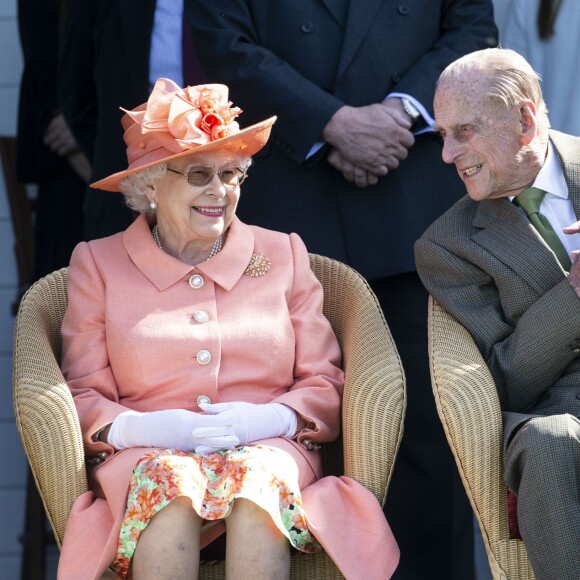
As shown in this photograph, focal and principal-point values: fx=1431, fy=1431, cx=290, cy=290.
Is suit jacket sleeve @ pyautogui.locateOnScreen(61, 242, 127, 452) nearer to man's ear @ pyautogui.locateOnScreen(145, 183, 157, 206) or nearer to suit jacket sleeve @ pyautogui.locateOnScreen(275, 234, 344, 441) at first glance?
man's ear @ pyautogui.locateOnScreen(145, 183, 157, 206)

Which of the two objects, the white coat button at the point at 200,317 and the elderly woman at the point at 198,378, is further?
the white coat button at the point at 200,317

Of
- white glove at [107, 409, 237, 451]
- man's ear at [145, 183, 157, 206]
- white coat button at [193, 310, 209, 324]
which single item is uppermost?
man's ear at [145, 183, 157, 206]

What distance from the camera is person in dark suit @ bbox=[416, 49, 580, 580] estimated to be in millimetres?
3928

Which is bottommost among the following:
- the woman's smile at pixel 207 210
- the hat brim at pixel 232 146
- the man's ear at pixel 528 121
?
the woman's smile at pixel 207 210

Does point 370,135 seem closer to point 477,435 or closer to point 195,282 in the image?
point 195,282

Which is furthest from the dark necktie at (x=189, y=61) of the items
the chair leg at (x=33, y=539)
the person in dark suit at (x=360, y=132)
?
the chair leg at (x=33, y=539)

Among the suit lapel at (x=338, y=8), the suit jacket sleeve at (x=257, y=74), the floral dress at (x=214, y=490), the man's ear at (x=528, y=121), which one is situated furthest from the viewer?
the suit lapel at (x=338, y=8)

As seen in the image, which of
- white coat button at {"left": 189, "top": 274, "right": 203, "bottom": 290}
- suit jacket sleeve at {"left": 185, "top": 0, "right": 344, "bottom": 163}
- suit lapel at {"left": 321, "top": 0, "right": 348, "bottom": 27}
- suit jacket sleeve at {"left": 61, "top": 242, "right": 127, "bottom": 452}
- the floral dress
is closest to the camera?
the floral dress

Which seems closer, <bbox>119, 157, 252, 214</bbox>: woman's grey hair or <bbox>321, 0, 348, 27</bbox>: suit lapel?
<bbox>119, 157, 252, 214</bbox>: woman's grey hair

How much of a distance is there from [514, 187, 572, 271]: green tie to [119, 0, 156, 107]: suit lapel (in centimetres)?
168

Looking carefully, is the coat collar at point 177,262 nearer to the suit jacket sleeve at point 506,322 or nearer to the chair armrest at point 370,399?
the chair armrest at point 370,399

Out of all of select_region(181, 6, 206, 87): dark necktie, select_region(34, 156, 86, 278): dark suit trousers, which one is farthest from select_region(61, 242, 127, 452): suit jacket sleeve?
select_region(34, 156, 86, 278): dark suit trousers

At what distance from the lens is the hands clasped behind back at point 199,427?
12.6ft

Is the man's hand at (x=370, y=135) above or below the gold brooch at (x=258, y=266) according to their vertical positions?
above
